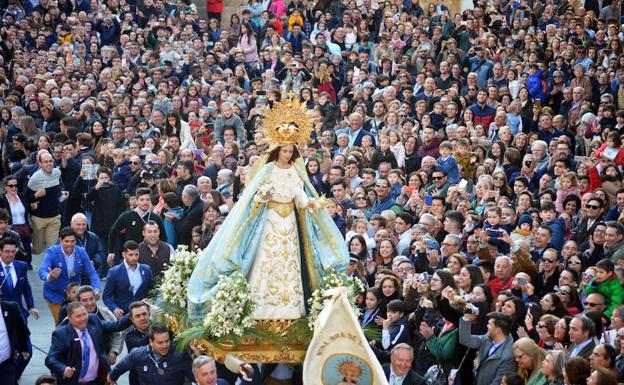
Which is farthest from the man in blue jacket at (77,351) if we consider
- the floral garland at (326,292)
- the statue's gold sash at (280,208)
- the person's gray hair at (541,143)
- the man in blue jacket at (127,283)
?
the person's gray hair at (541,143)

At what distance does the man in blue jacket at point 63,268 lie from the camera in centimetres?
1398

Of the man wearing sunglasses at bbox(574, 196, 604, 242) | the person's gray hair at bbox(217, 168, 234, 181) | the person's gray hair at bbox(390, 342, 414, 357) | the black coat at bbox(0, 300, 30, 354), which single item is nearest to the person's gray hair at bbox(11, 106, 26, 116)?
the person's gray hair at bbox(217, 168, 234, 181)

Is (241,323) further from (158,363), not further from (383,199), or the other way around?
(383,199)

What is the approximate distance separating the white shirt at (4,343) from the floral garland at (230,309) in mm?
2360

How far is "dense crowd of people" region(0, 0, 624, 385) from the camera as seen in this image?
11852 mm

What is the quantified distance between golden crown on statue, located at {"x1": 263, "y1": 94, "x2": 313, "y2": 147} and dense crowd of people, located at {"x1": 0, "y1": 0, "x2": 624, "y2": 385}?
2.01 metres

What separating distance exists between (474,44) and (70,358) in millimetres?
14143

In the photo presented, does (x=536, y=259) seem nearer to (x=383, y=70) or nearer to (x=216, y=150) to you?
(x=216, y=150)

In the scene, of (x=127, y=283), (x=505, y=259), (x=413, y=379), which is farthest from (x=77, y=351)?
(x=505, y=259)

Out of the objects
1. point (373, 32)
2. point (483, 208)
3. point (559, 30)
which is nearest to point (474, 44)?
point (559, 30)

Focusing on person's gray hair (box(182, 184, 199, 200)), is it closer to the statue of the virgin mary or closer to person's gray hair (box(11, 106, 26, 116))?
the statue of the virgin mary

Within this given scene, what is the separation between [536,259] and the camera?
1391 cm

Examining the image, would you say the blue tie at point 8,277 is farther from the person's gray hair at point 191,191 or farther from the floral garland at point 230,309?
the person's gray hair at point 191,191

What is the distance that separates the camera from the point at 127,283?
13.7 meters
